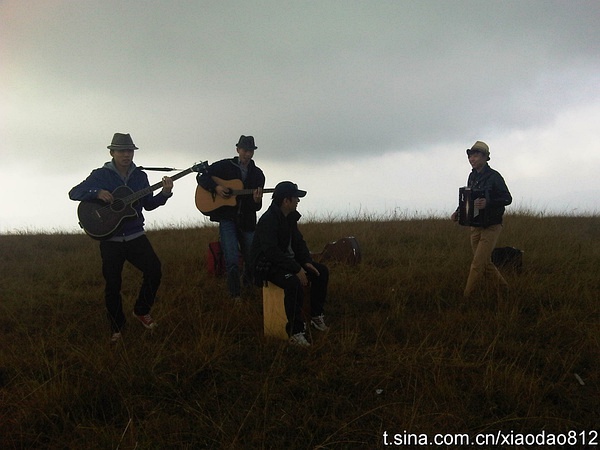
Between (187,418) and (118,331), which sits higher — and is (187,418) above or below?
below

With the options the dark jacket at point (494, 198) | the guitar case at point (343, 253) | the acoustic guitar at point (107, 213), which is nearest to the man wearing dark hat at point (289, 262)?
the acoustic guitar at point (107, 213)

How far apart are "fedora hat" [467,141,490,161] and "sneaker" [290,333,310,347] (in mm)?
3303

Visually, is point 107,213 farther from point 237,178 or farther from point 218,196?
point 237,178

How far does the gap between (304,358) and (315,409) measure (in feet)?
2.40

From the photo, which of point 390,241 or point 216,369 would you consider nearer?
point 216,369

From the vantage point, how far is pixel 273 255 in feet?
15.0

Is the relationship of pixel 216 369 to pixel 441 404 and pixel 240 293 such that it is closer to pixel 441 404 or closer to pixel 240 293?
pixel 441 404

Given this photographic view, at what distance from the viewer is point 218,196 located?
19.9 feet

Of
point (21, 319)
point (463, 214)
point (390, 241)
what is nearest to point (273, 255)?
point (463, 214)

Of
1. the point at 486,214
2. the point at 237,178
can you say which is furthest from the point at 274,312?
the point at 486,214

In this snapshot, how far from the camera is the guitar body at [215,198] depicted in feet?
19.8

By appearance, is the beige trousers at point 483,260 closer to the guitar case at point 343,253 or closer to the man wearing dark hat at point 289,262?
the man wearing dark hat at point 289,262

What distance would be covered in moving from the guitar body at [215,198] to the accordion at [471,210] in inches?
112

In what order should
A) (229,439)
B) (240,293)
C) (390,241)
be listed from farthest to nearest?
A: (390,241), (240,293), (229,439)
